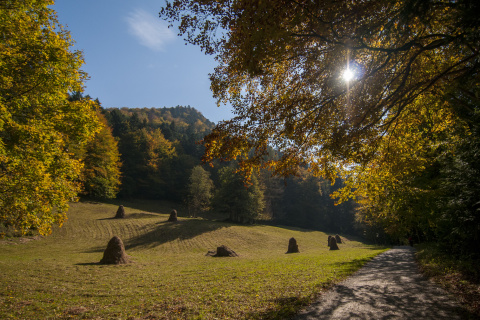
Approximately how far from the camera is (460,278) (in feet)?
25.0

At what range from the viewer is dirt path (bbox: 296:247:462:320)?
5180mm

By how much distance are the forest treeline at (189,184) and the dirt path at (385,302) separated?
3747cm

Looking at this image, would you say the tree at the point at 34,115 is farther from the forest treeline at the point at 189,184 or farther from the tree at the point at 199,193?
the tree at the point at 199,193

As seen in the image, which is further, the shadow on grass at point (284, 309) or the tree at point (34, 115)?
the tree at point (34, 115)

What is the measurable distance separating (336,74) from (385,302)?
6314mm

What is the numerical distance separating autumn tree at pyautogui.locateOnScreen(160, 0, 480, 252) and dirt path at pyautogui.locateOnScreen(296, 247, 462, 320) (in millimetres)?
3836

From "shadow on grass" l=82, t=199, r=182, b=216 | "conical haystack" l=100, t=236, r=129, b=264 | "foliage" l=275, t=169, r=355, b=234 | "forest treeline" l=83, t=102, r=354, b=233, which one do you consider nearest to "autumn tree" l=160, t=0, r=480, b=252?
"conical haystack" l=100, t=236, r=129, b=264

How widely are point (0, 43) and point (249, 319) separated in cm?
1054

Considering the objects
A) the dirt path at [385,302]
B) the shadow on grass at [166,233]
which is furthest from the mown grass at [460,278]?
the shadow on grass at [166,233]

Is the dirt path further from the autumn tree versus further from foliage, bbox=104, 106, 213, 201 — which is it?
foliage, bbox=104, 106, 213, 201

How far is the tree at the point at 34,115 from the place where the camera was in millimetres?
7289

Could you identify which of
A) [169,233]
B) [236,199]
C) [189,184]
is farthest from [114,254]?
[189,184]

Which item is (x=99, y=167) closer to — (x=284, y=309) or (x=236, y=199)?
(x=236, y=199)

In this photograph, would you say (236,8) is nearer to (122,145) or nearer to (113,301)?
(113,301)
